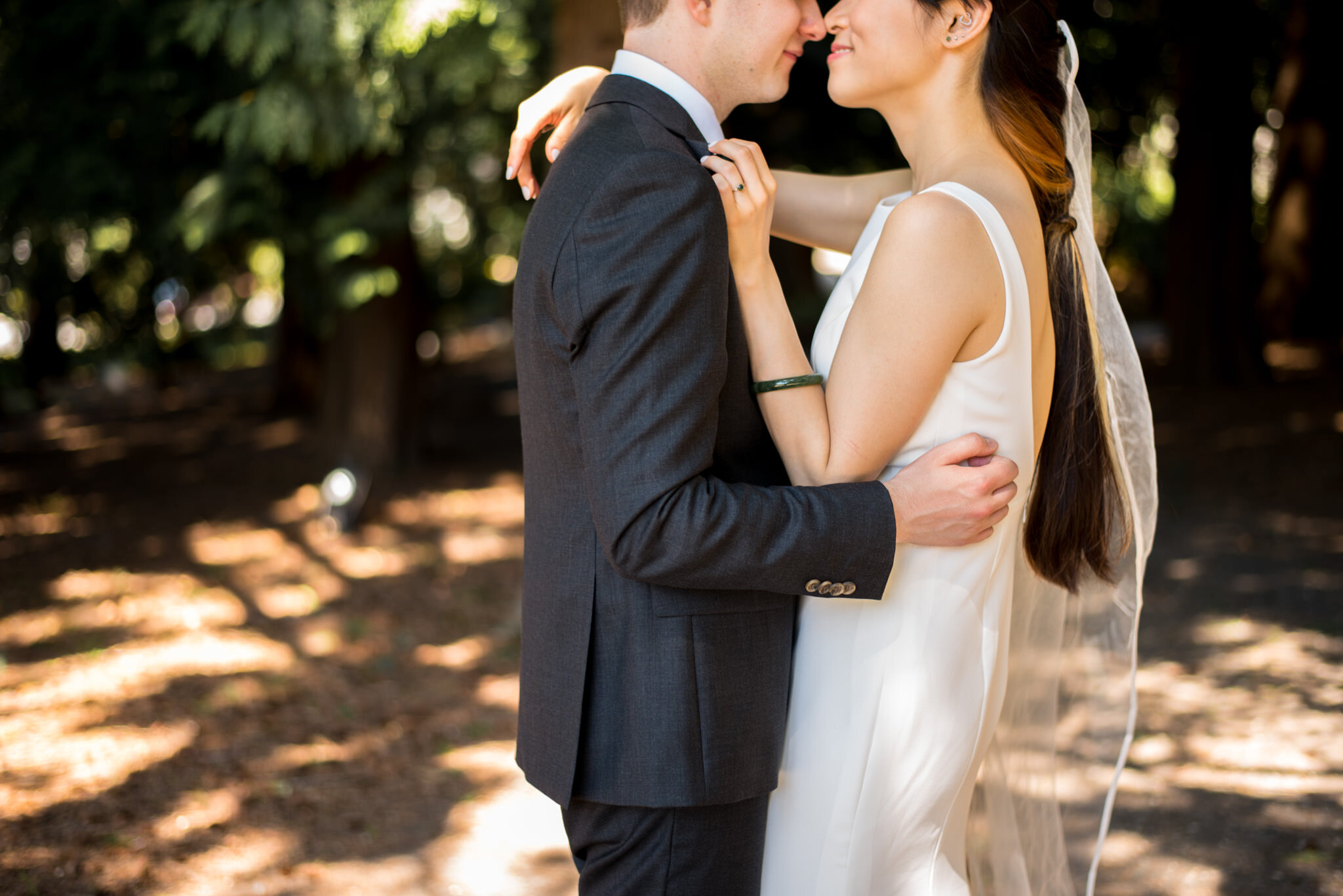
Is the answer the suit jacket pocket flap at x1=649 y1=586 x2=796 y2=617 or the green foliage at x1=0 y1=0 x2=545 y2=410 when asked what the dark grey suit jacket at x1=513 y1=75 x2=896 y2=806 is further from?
the green foliage at x1=0 y1=0 x2=545 y2=410

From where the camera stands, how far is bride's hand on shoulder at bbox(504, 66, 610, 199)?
7.66 ft

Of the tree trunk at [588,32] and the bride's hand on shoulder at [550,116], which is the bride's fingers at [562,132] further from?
the tree trunk at [588,32]

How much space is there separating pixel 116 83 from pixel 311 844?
5.54 meters

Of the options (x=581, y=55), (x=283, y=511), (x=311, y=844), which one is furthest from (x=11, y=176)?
(x=311, y=844)

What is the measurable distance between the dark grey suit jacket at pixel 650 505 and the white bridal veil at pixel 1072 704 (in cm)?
84

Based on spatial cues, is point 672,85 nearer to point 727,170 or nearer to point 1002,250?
point 727,170

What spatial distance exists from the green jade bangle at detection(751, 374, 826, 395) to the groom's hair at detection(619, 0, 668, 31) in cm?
67

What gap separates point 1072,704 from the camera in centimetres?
278

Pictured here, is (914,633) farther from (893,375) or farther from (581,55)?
(581,55)

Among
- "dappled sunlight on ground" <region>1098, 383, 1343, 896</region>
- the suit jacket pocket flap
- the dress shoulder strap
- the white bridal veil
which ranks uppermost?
the dress shoulder strap

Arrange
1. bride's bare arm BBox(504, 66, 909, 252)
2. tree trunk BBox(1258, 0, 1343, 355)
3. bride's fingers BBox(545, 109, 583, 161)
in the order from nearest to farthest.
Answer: bride's fingers BBox(545, 109, 583, 161) → bride's bare arm BBox(504, 66, 909, 252) → tree trunk BBox(1258, 0, 1343, 355)

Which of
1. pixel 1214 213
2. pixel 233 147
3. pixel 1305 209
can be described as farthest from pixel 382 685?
pixel 1305 209

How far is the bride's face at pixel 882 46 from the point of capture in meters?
2.02

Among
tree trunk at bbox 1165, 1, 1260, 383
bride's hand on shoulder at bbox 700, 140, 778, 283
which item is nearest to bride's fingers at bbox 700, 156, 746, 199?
bride's hand on shoulder at bbox 700, 140, 778, 283
